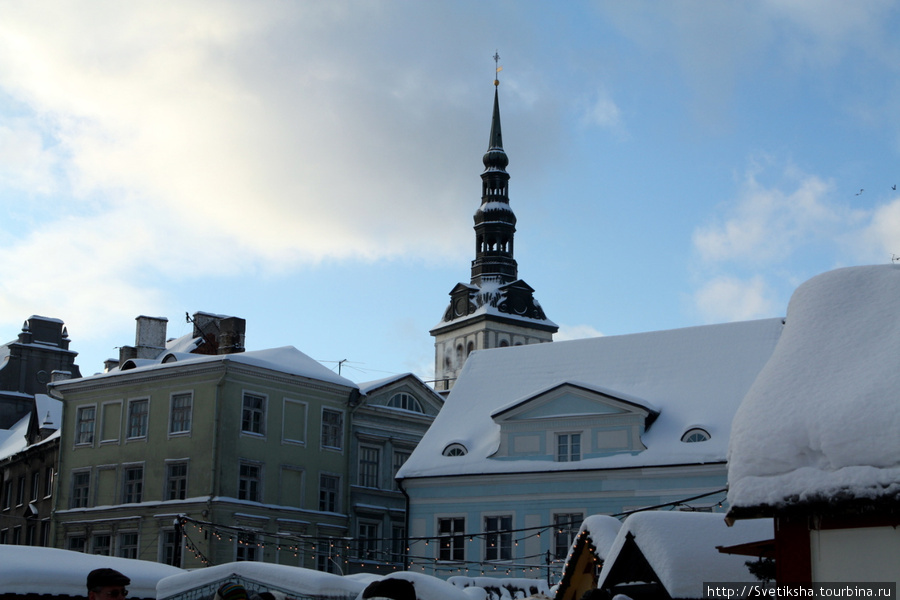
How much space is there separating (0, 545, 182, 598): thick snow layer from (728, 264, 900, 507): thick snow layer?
1223 cm

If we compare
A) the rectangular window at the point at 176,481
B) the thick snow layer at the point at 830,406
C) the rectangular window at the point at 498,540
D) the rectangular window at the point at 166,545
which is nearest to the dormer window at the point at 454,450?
the rectangular window at the point at 498,540

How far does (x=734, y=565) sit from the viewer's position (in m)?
15.0

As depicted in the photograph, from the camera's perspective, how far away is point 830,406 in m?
10.2

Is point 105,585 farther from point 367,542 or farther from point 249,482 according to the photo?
point 367,542

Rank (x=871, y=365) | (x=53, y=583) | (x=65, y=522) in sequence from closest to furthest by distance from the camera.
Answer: (x=871, y=365) < (x=53, y=583) < (x=65, y=522)

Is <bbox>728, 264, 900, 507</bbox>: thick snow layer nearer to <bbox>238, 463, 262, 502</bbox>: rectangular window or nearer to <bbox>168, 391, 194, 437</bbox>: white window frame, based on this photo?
<bbox>238, 463, 262, 502</bbox>: rectangular window

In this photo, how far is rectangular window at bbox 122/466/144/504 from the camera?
129 ft

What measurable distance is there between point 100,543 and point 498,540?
14112mm

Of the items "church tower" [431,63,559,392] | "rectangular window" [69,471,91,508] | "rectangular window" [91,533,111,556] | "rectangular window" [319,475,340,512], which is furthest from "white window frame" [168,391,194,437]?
"church tower" [431,63,559,392]

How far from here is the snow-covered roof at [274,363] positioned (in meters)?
39.2

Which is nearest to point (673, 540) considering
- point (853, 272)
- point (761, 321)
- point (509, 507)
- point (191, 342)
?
point (853, 272)

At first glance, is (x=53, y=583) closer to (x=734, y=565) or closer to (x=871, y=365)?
(x=734, y=565)

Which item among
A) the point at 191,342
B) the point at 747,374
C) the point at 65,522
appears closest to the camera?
the point at 747,374

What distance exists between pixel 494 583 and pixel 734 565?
1544 cm
